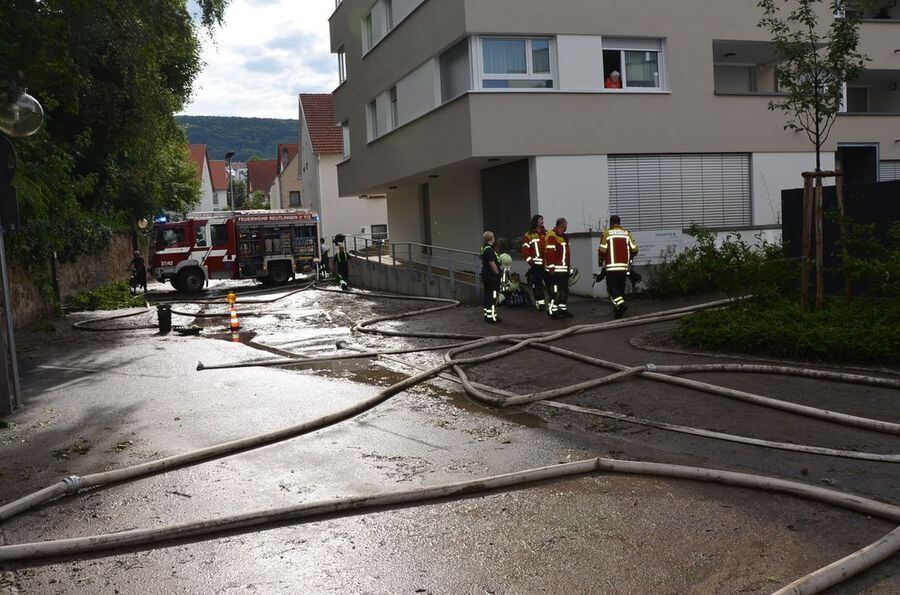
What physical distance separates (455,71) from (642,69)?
4.42 meters

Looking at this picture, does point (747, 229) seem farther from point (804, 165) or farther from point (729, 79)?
point (729, 79)

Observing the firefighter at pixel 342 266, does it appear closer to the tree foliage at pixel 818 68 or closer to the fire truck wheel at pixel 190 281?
the fire truck wheel at pixel 190 281

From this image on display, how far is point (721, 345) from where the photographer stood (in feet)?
32.2

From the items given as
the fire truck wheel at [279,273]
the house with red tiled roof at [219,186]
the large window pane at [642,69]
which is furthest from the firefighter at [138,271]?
the house with red tiled roof at [219,186]

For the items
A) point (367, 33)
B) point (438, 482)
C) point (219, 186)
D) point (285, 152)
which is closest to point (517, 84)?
point (367, 33)

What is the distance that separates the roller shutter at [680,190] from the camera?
1933 centimetres

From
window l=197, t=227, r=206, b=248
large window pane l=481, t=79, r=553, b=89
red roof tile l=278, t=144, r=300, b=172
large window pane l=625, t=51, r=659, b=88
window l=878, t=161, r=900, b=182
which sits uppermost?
red roof tile l=278, t=144, r=300, b=172

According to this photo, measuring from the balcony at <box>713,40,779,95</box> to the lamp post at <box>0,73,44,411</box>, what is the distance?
57.0ft

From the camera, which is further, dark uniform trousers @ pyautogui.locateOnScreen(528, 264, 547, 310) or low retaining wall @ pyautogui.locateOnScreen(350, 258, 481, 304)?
low retaining wall @ pyautogui.locateOnScreen(350, 258, 481, 304)

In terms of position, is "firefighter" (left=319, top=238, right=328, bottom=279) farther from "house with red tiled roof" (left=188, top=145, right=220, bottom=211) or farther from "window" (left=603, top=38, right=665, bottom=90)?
"house with red tiled roof" (left=188, top=145, right=220, bottom=211)

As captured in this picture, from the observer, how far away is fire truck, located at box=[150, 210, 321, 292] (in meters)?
32.4

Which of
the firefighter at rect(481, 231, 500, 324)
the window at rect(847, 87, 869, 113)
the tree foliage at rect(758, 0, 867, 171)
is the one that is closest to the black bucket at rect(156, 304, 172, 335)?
the firefighter at rect(481, 231, 500, 324)

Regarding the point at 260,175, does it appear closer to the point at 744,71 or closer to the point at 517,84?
the point at 744,71

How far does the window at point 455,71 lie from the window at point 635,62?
3.22 meters
